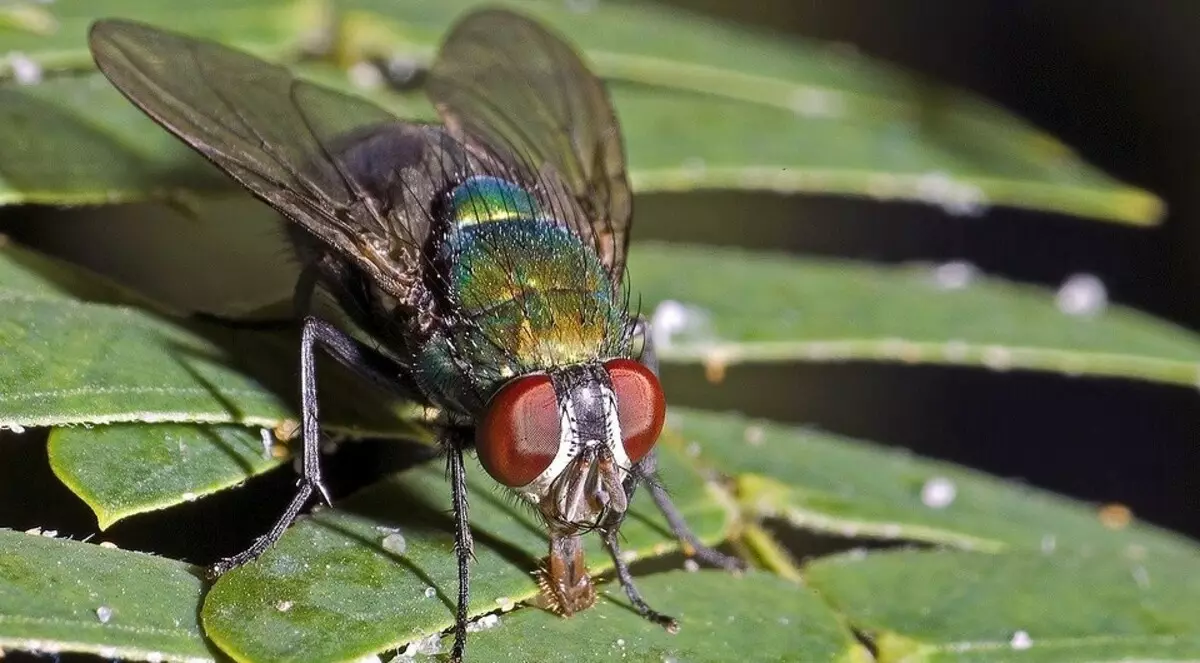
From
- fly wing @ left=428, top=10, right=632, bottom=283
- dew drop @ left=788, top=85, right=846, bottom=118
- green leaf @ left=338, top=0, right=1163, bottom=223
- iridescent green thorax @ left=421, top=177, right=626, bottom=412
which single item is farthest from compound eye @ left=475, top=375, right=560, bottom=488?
dew drop @ left=788, top=85, right=846, bottom=118

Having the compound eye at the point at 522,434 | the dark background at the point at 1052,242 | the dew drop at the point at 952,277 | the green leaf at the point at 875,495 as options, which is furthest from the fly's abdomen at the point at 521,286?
the dark background at the point at 1052,242

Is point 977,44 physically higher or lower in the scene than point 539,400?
lower

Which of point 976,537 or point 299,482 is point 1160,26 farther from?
point 299,482

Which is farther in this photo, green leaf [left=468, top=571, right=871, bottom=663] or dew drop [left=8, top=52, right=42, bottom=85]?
dew drop [left=8, top=52, right=42, bottom=85]

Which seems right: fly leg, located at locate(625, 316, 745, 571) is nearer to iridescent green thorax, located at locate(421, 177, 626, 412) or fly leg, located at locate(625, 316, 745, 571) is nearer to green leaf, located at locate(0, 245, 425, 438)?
iridescent green thorax, located at locate(421, 177, 626, 412)

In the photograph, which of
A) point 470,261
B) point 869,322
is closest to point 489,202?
Result: point 470,261

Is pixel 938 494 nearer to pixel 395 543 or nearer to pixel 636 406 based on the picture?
pixel 636 406

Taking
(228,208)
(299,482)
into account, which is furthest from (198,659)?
(228,208)
